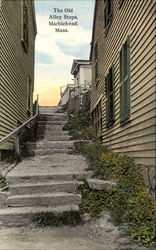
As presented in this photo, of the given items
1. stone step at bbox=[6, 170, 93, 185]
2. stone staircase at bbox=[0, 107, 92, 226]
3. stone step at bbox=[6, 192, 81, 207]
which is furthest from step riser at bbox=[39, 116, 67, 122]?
stone step at bbox=[6, 192, 81, 207]

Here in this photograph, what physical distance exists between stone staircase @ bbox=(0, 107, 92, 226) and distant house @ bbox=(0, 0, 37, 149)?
79.8 inches

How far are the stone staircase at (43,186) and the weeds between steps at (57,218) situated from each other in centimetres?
12

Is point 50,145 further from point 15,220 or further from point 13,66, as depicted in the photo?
point 15,220

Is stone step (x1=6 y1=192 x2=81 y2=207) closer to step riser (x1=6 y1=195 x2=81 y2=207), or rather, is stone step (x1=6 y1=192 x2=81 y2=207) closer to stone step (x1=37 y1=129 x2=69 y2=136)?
step riser (x1=6 y1=195 x2=81 y2=207)

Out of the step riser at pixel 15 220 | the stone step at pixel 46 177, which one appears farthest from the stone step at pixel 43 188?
the step riser at pixel 15 220

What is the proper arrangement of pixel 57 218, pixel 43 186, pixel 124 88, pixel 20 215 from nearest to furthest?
pixel 57 218, pixel 20 215, pixel 43 186, pixel 124 88

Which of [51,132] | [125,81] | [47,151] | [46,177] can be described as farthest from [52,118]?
[46,177]

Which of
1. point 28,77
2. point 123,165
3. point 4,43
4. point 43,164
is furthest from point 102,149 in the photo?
point 28,77

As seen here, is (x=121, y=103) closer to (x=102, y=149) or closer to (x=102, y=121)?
(x=102, y=149)

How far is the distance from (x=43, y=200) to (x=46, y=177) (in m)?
1.05

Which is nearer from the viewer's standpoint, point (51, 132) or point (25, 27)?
point (51, 132)

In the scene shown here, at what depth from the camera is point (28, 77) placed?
1719 cm

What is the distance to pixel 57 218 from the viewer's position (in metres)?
6.28

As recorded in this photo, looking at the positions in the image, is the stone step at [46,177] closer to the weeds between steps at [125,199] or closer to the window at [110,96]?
the weeds between steps at [125,199]
